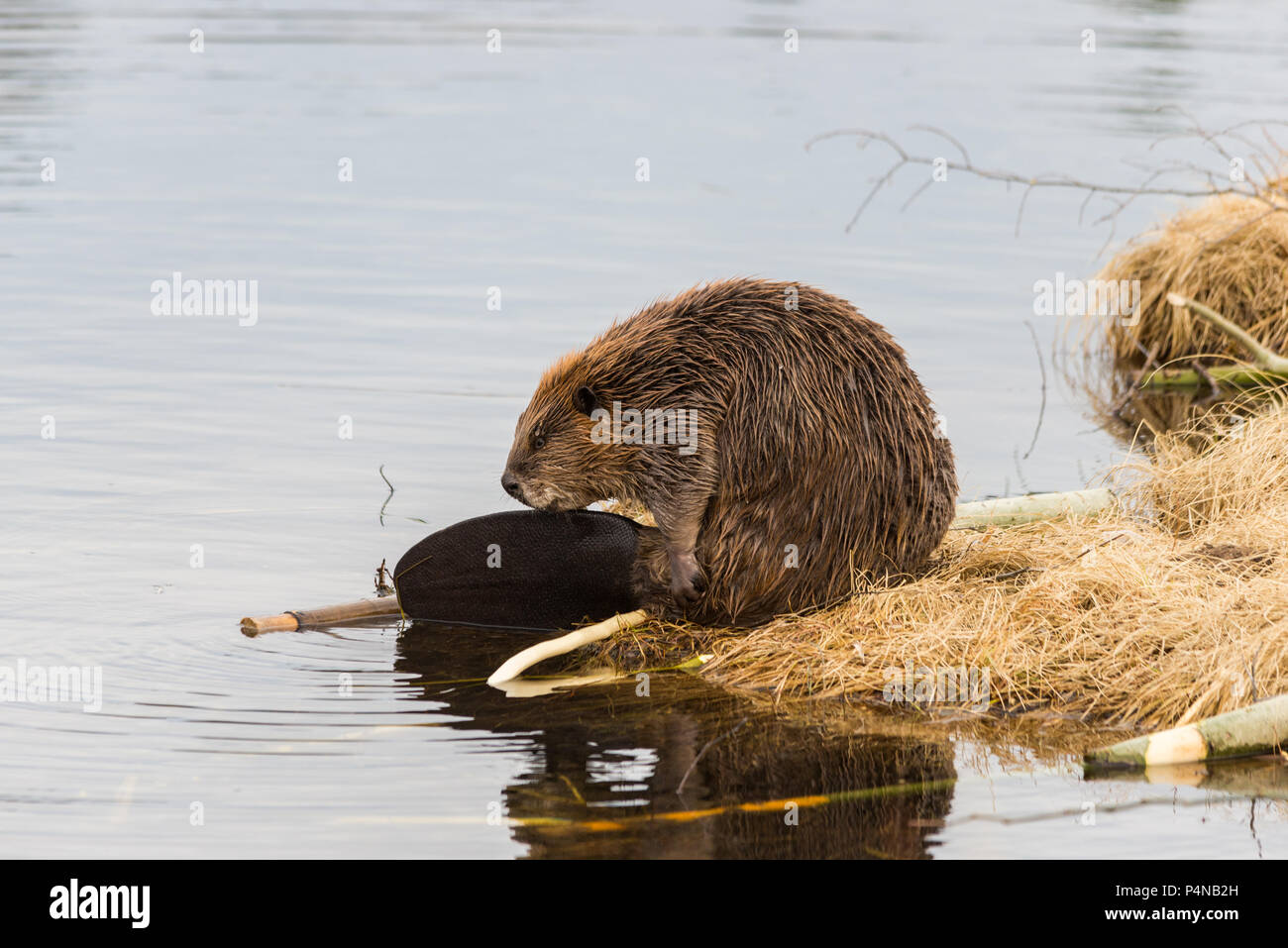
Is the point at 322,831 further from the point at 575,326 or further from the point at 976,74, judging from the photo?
the point at 976,74

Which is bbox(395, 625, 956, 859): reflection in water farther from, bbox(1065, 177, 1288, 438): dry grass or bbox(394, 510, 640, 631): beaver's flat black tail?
bbox(1065, 177, 1288, 438): dry grass

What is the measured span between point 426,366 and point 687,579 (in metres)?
5.52

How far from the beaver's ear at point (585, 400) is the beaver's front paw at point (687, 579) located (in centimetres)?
68

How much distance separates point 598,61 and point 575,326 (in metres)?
16.2

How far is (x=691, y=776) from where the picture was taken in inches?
215

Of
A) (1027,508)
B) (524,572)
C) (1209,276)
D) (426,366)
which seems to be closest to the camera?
(524,572)

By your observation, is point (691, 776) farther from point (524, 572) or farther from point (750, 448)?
point (524, 572)

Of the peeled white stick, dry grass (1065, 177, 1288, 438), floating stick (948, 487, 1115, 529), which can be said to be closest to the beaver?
the peeled white stick

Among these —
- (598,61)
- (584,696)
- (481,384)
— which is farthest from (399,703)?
(598,61)

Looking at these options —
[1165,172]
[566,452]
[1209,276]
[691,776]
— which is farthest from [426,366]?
[1165,172]

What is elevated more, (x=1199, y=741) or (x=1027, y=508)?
(x=1027, y=508)

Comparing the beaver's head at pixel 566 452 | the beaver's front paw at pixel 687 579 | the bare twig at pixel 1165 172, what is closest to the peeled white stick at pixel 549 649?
the beaver's front paw at pixel 687 579

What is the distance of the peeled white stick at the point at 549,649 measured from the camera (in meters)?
6.20
